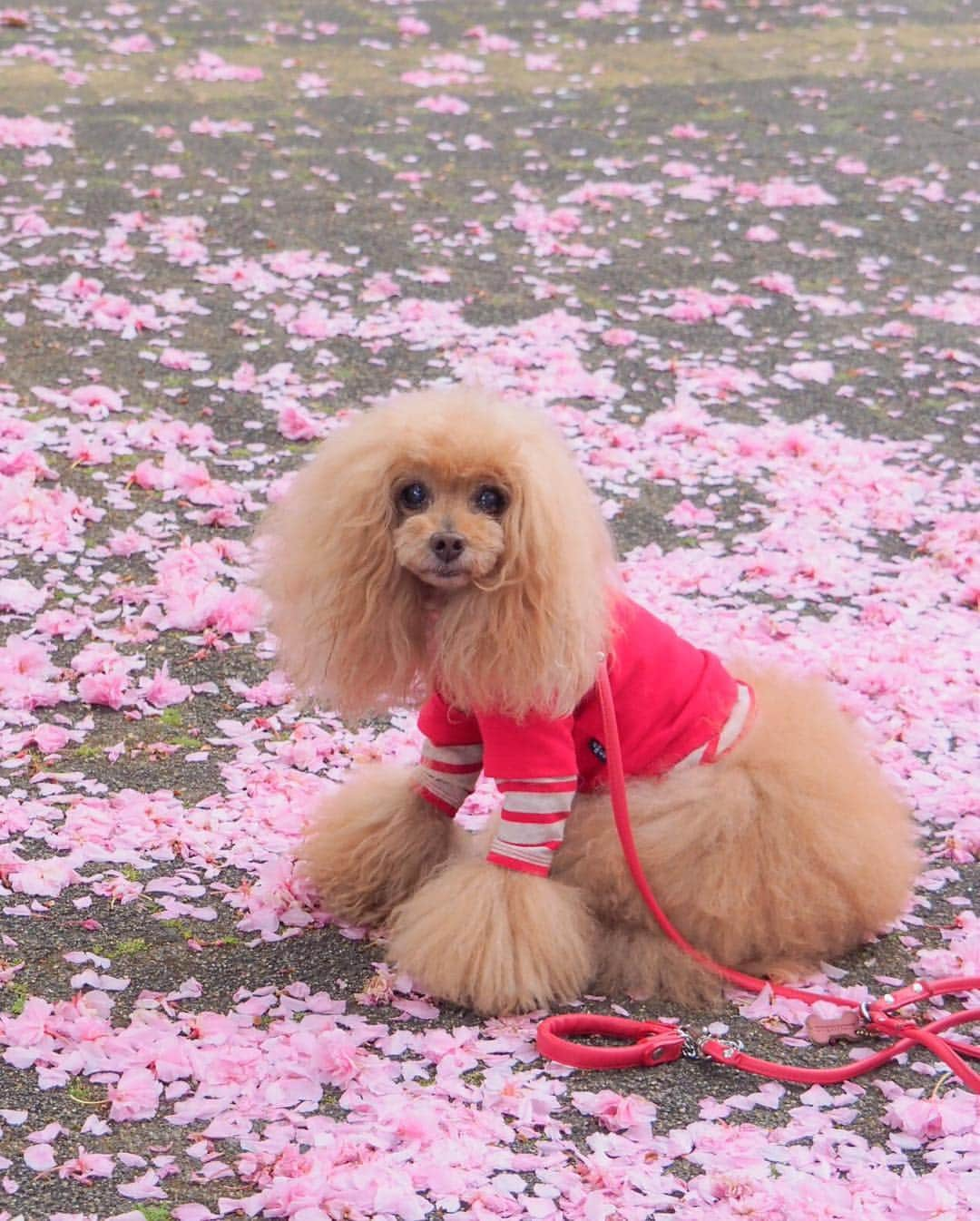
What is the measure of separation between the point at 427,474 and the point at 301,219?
5.94 metres

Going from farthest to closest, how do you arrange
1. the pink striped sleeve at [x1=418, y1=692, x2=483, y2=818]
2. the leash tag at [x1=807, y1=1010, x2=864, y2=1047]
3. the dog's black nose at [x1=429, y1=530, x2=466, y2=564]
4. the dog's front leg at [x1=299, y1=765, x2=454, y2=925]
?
1. the dog's front leg at [x1=299, y1=765, x2=454, y2=925]
2. the pink striped sleeve at [x1=418, y1=692, x2=483, y2=818]
3. the leash tag at [x1=807, y1=1010, x2=864, y2=1047]
4. the dog's black nose at [x1=429, y1=530, x2=466, y2=564]

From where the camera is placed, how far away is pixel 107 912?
354 centimetres

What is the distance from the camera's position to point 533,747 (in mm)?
A: 3215

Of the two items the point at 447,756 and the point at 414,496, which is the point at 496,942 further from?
the point at 414,496

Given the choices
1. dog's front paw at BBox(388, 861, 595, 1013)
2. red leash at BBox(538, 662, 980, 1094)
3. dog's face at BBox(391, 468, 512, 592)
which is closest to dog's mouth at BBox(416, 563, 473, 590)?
dog's face at BBox(391, 468, 512, 592)

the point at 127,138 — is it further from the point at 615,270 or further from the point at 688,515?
the point at 688,515

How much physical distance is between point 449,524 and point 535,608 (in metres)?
0.24

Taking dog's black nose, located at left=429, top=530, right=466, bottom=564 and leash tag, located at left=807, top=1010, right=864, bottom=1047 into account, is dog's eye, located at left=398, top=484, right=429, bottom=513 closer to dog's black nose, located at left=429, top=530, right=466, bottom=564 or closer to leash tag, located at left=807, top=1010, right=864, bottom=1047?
dog's black nose, located at left=429, top=530, right=466, bottom=564

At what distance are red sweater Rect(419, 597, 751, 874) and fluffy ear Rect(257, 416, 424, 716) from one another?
220 mm

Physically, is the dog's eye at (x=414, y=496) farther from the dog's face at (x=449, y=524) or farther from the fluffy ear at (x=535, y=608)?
the fluffy ear at (x=535, y=608)

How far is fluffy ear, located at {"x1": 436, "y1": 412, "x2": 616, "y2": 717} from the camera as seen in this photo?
3.01m

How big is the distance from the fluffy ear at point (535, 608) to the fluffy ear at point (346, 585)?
11cm

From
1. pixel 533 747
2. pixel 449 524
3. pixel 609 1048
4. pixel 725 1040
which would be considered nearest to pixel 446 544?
pixel 449 524

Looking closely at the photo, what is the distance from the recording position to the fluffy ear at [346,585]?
306 cm
